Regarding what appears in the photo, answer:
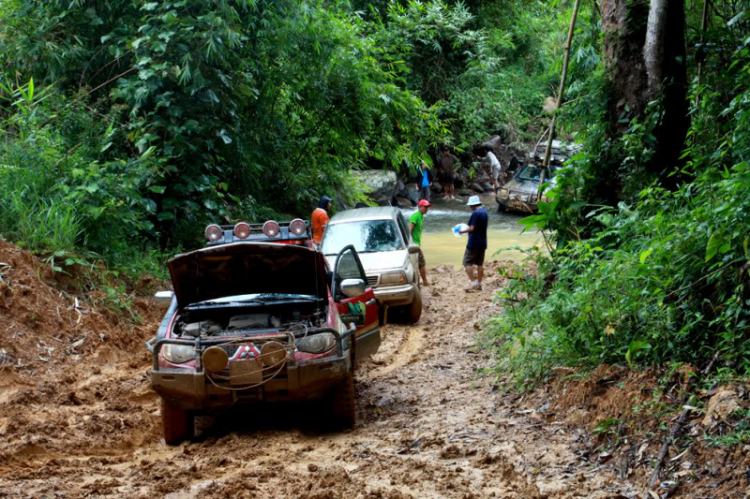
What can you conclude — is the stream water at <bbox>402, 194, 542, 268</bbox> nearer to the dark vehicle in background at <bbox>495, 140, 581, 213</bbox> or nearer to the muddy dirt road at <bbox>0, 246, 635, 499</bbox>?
the dark vehicle in background at <bbox>495, 140, 581, 213</bbox>

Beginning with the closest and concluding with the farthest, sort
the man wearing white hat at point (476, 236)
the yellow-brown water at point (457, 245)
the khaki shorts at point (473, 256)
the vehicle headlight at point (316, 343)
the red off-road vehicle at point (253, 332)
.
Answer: the red off-road vehicle at point (253, 332), the vehicle headlight at point (316, 343), the man wearing white hat at point (476, 236), the khaki shorts at point (473, 256), the yellow-brown water at point (457, 245)

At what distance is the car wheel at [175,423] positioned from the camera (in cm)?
639

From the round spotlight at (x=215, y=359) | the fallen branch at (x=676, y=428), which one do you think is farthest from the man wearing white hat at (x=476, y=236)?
the fallen branch at (x=676, y=428)

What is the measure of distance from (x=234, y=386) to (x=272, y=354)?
1.34ft

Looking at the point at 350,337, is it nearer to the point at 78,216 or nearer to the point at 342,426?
the point at 342,426

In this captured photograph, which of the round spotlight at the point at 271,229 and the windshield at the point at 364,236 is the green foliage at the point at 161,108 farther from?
the round spotlight at the point at 271,229

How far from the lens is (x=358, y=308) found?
25.3 ft

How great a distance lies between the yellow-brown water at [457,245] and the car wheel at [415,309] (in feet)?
23.3

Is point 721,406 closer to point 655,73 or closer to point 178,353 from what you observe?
point 178,353

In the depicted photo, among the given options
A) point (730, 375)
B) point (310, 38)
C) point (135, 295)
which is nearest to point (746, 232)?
point (730, 375)

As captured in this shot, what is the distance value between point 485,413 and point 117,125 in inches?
357

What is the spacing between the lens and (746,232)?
5.47 metres

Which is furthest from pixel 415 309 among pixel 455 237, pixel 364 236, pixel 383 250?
pixel 455 237

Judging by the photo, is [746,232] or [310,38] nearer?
[746,232]
